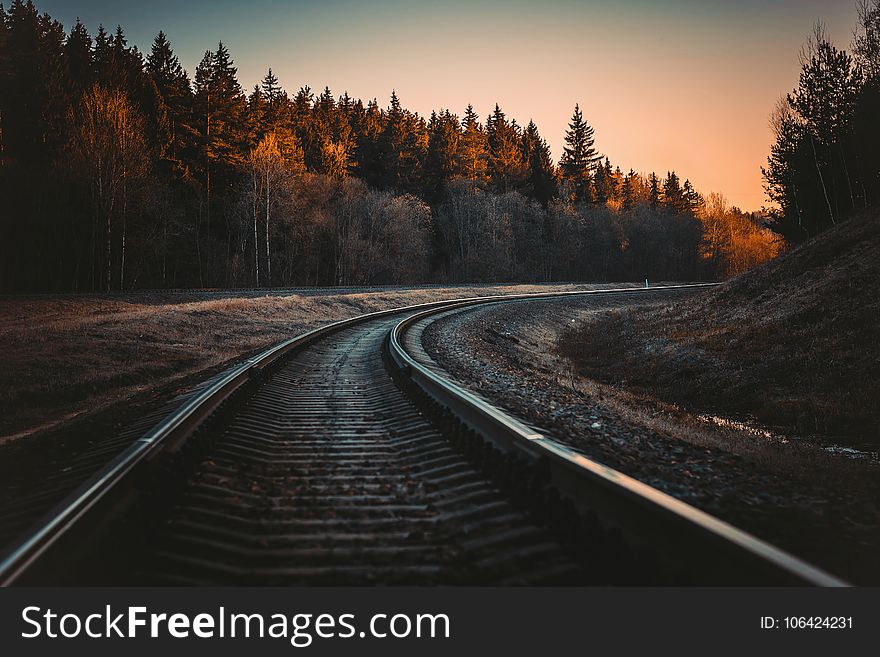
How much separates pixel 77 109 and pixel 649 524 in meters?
46.5

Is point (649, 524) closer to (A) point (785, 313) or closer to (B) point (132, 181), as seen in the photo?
(A) point (785, 313)

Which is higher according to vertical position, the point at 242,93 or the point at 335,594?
the point at 242,93

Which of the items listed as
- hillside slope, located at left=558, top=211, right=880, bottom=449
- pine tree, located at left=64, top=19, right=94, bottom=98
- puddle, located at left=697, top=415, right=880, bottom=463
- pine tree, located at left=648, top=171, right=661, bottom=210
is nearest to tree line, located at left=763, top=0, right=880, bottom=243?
hillside slope, located at left=558, top=211, right=880, bottom=449

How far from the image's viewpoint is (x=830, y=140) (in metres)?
29.8

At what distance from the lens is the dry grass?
8.78m

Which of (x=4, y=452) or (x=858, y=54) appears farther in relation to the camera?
(x=858, y=54)

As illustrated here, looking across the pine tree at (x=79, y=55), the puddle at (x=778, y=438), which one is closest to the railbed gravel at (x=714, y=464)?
the puddle at (x=778, y=438)

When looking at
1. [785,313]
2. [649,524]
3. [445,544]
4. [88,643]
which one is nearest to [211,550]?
[88,643]

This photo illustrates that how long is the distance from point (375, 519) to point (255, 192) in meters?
44.3

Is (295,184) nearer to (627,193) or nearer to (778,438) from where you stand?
(778,438)

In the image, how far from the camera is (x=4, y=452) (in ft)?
17.3

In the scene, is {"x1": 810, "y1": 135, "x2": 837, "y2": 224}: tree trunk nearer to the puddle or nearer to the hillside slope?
the hillside slope

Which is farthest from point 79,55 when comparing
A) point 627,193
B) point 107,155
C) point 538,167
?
point 627,193

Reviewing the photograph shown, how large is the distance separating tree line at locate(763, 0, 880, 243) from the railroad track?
28976 millimetres
